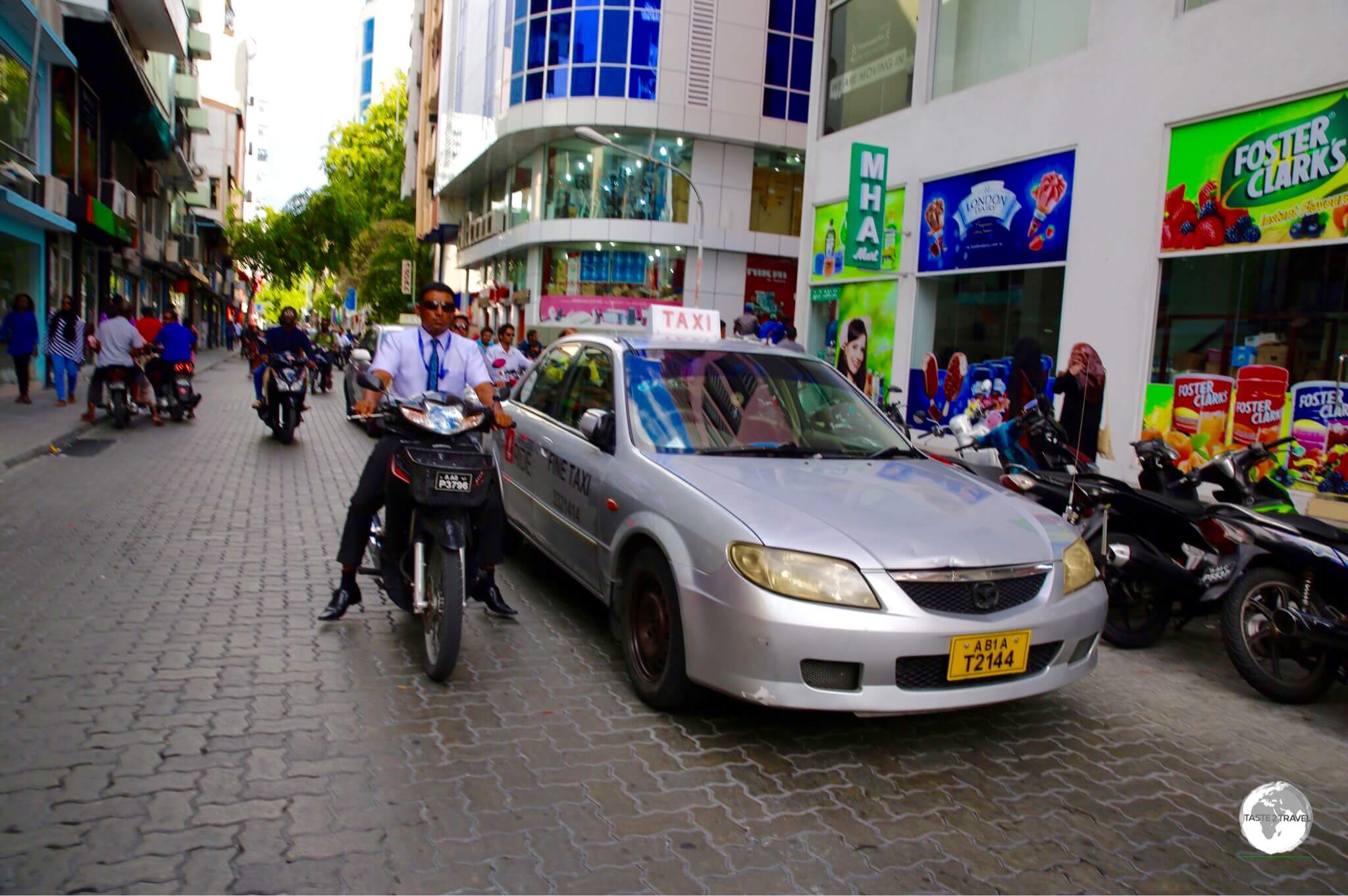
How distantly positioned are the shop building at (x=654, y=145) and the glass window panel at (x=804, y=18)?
4 centimetres

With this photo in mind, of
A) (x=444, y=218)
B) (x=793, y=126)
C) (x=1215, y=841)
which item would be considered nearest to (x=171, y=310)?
(x=1215, y=841)

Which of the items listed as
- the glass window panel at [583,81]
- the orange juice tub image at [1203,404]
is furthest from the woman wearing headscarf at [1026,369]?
the glass window panel at [583,81]

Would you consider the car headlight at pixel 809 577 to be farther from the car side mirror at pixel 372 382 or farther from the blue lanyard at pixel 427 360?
the blue lanyard at pixel 427 360

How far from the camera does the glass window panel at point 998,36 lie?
13.0 meters

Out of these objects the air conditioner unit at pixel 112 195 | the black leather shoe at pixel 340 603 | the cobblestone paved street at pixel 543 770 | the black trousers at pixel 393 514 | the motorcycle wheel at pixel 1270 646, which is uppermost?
the air conditioner unit at pixel 112 195

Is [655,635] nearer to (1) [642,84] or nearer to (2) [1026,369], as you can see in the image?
(2) [1026,369]

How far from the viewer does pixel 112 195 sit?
26000 mm

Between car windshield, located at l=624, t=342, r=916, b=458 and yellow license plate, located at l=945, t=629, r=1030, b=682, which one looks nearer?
yellow license plate, located at l=945, t=629, r=1030, b=682

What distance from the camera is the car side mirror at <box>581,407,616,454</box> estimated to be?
192 inches

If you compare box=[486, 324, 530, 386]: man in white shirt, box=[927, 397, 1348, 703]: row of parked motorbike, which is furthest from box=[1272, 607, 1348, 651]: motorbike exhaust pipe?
box=[486, 324, 530, 386]: man in white shirt

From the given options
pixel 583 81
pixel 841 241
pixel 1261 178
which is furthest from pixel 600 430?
→ pixel 583 81

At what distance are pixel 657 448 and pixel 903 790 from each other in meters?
1.91

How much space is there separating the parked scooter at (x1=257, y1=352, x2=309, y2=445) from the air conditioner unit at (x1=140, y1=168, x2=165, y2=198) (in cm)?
2622

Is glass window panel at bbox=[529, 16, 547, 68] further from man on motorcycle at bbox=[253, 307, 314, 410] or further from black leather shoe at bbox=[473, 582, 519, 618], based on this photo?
black leather shoe at bbox=[473, 582, 519, 618]
